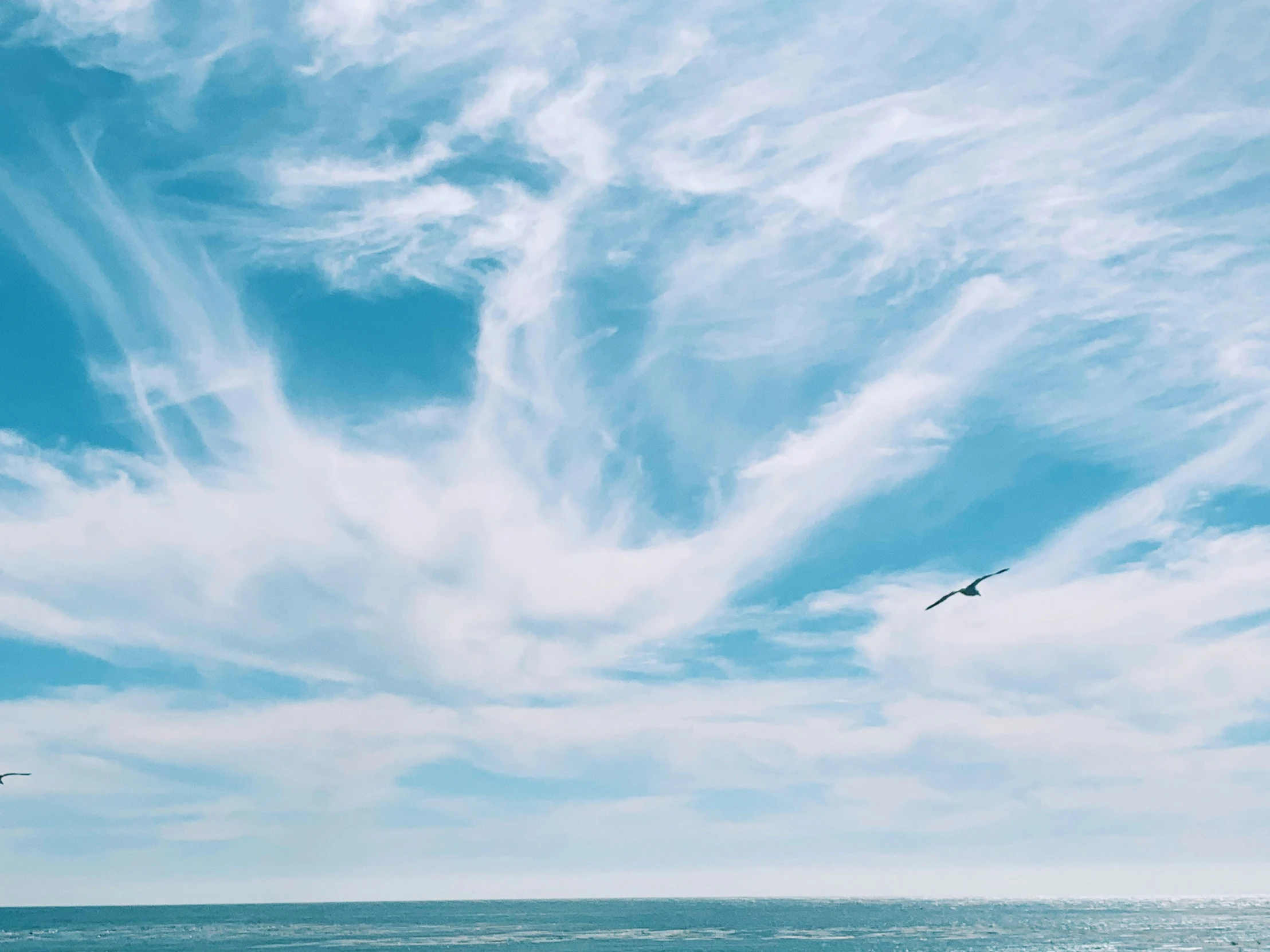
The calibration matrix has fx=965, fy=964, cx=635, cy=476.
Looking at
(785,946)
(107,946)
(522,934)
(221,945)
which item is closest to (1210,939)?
(785,946)

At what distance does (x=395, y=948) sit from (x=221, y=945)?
129 ft

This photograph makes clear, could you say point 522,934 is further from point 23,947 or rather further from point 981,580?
point 981,580

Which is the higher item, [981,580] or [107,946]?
[981,580]

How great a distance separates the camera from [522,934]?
190875mm

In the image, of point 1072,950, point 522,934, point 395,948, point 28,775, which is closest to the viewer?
point 28,775

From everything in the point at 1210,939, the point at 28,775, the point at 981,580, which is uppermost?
the point at 981,580

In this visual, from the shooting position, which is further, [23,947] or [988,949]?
[23,947]

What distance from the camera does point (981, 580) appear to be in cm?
5219

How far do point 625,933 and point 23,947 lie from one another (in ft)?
359

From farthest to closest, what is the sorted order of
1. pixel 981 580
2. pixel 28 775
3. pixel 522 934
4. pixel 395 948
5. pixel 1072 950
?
pixel 522 934, pixel 395 948, pixel 1072 950, pixel 28 775, pixel 981 580

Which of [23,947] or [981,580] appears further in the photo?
[23,947]

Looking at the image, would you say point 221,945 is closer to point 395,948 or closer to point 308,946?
point 308,946

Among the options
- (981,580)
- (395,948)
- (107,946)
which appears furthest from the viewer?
(107,946)

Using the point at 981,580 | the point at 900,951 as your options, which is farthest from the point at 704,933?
the point at 981,580
